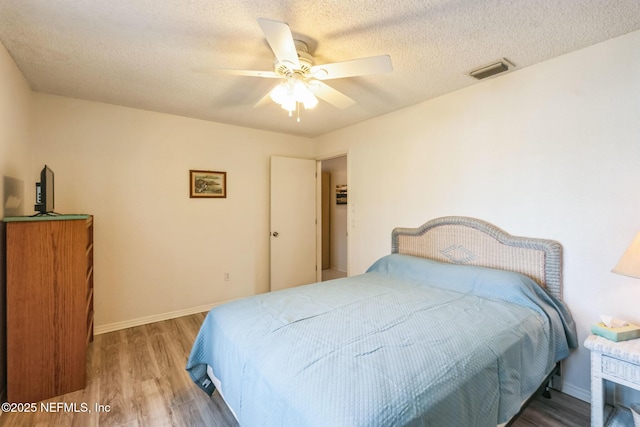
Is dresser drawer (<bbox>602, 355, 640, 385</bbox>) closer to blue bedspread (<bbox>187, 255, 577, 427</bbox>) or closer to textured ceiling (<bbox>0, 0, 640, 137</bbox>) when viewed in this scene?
blue bedspread (<bbox>187, 255, 577, 427</bbox>)

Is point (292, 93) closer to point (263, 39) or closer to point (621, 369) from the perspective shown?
point (263, 39)

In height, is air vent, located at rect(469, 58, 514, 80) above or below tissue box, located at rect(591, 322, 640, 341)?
above

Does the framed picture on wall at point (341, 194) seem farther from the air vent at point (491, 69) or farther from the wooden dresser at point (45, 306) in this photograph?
the wooden dresser at point (45, 306)

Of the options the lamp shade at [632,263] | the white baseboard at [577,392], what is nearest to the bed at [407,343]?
the white baseboard at [577,392]

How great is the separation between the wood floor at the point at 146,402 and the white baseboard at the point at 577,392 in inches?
1.8

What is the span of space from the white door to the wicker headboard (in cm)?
158

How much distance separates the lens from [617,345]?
1539 millimetres

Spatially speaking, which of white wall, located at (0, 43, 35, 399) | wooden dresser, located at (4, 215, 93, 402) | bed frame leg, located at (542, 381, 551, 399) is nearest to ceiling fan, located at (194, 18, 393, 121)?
white wall, located at (0, 43, 35, 399)

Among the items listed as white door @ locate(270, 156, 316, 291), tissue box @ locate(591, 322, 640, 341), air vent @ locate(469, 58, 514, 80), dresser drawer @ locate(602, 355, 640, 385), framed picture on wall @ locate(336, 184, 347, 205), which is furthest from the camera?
framed picture on wall @ locate(336, 184, 347, 205)

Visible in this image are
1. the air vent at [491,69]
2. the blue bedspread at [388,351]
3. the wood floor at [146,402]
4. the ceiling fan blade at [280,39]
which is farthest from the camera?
the air vent at [491,69]

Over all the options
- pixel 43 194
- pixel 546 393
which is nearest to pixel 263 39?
pixel 43 194

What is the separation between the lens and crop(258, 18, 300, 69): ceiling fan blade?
4.32 feet

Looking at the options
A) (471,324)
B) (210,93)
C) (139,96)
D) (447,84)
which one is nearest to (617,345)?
(471,324)

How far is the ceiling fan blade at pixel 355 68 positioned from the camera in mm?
1593
